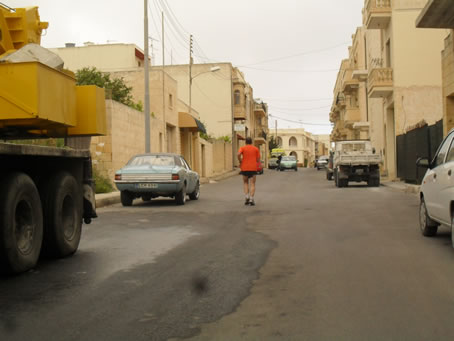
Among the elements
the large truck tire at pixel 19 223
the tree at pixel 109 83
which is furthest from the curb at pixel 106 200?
the tree at pixel 109 83

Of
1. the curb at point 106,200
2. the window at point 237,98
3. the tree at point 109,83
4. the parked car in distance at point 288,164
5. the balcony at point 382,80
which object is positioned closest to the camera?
the curb at point 106,200

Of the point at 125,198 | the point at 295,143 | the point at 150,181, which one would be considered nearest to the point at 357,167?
the point at 150,181

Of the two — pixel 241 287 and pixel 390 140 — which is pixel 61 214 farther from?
pixel 390 140

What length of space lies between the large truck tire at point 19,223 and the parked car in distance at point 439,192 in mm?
4967

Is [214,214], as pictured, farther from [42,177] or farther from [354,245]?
[42,177]

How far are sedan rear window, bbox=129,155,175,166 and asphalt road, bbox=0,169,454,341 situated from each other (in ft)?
21.9

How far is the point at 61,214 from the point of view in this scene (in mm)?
7312

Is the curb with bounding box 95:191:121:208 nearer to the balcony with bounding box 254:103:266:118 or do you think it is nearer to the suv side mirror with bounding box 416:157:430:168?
the suv side mirror with bounding box 416:157:430:168

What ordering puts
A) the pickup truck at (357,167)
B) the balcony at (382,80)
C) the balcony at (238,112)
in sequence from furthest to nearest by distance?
the balcony at (238,112), the balcony at (382,80), the pickup truck at (357,167)

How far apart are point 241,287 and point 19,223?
2512 millimetres

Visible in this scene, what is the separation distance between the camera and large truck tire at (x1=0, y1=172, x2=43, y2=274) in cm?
587

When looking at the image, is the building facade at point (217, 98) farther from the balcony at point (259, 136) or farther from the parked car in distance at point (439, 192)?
the parked car in distance at point (439, 192)

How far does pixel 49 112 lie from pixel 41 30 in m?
1.44

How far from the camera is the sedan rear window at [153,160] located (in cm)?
1702
